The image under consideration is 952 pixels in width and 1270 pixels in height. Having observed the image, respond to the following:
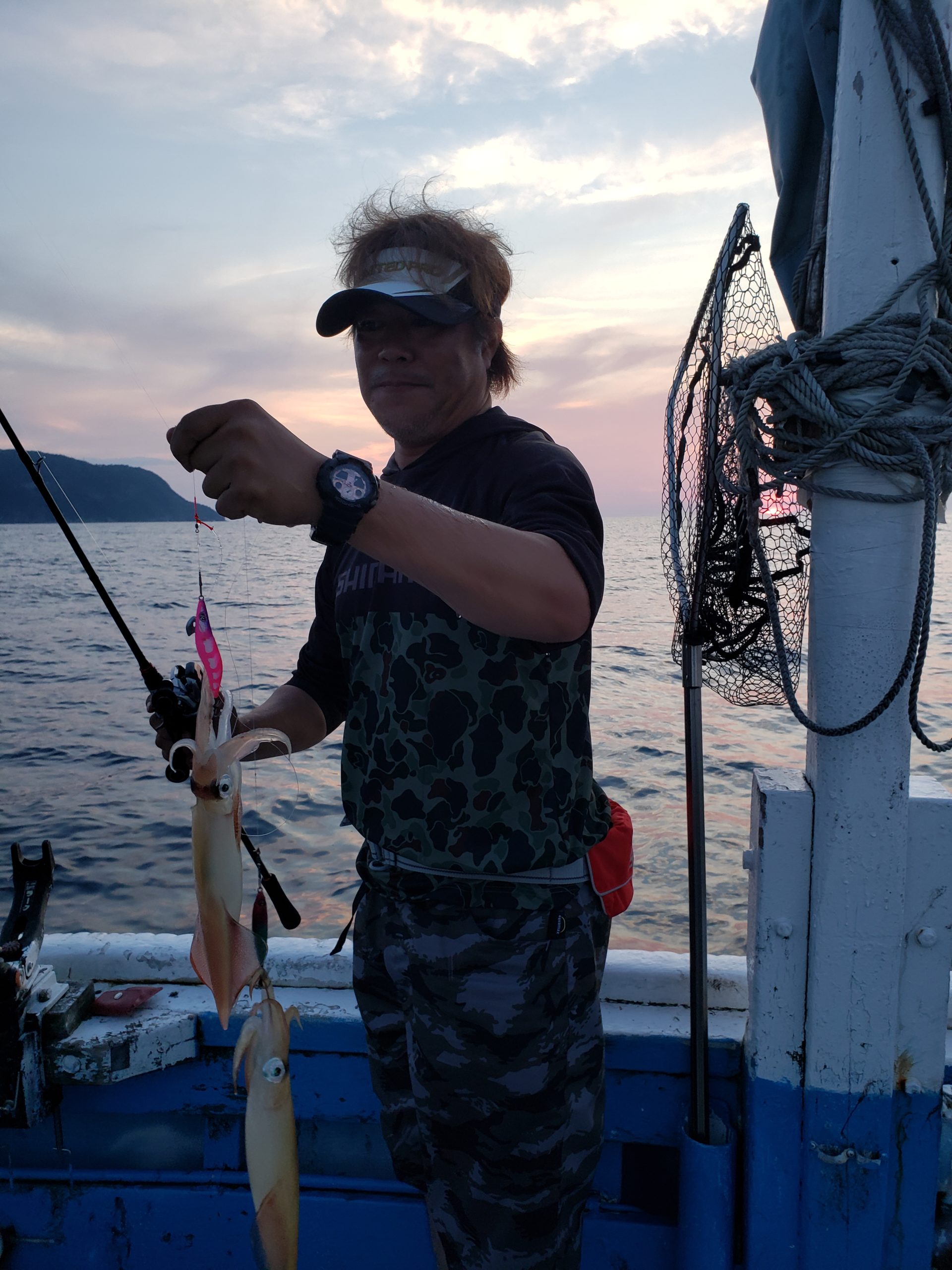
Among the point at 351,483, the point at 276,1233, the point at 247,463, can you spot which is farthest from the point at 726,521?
the point at 276,1233

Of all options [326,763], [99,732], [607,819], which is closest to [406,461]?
[607,819]

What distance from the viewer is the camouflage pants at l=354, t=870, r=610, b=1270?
6.53 feet

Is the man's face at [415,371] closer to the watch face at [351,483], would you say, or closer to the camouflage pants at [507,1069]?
the watch face at [351,483]

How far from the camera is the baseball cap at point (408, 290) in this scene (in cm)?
212

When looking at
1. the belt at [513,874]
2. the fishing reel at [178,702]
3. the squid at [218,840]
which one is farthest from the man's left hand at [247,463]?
the belt at [513,874]

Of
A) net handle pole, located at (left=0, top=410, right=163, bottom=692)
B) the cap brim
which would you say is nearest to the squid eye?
net handle pole, located at (left=0, top=410, right=163, bottom=692)

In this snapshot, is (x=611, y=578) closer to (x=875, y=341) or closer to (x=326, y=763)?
(x=326, y=763)

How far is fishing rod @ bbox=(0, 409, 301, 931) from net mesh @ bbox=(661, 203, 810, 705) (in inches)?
52.8

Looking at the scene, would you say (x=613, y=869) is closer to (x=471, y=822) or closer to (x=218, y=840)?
(x=471, y=822)

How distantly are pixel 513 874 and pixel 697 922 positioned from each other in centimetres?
65

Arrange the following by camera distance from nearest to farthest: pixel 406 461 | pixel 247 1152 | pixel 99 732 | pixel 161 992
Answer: pixel 247 1152 → pixel 406 461 → pixel 161 992 → pixel 99 732

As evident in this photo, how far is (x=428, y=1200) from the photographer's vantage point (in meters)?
2.17

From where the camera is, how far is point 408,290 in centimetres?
214

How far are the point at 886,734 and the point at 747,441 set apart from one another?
0.77m
